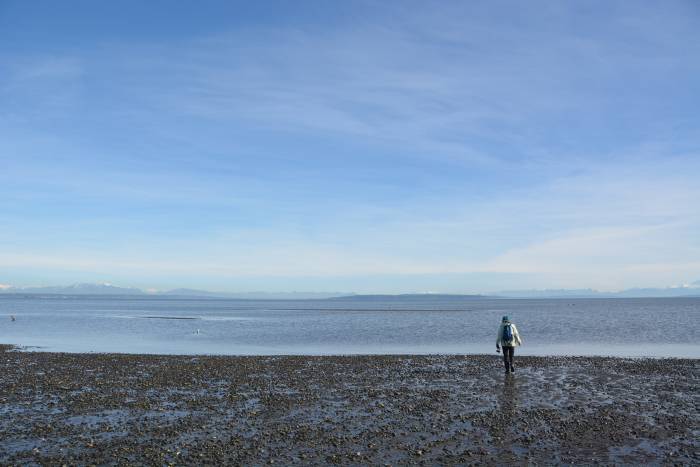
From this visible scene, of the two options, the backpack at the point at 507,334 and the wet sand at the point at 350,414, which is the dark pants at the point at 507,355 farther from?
the wet sand at the point at 350,414

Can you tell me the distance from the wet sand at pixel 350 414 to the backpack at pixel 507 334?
6.15 feet

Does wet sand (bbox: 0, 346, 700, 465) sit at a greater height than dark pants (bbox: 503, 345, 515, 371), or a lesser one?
lesser

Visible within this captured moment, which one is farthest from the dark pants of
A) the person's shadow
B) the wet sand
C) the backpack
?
the wet sand

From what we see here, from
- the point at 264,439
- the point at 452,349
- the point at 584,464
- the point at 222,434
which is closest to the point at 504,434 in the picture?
the point at 584,464

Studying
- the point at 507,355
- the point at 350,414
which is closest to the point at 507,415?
the point at 350,414

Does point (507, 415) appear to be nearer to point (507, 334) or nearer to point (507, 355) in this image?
point (507, 334)

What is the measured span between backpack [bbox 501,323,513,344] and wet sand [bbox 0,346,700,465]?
1.87 meters

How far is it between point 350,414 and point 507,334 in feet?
37.5

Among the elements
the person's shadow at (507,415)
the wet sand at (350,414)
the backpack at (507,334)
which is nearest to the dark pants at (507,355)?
the backpack at (507,334)

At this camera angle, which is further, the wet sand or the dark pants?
the dark pants

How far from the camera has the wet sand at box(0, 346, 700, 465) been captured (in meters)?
14.7

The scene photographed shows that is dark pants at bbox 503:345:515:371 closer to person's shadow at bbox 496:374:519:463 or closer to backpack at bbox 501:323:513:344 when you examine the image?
backpack at bbox 501:323:513:344

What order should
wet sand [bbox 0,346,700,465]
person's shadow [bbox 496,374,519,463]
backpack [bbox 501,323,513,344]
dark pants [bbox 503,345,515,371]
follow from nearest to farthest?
wet sand [bbox 0,346,700,465] → person's shadow [bbox 496,374,519,463] → backpack [bbox 501,323,513,344] → dark pants [bbox 503,345,515,371]

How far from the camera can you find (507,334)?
2766 centimetres
